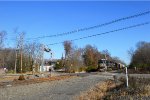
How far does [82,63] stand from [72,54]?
957cm

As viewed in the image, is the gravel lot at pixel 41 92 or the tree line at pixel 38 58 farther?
the tree line at pixel 38 58

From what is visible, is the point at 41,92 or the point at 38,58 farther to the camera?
the point at 38,58

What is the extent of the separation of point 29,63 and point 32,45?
24.5 ft

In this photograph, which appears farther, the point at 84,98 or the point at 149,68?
the point at 149,68

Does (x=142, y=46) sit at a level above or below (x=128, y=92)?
above

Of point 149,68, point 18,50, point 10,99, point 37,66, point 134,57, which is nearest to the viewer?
point 10,99

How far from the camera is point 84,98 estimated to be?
910 inches

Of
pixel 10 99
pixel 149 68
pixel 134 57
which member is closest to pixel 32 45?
pixel 134 57

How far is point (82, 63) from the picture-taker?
437 ft

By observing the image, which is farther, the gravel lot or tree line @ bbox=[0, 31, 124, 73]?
tree line @ bbox=[0, 31, 124, 73]

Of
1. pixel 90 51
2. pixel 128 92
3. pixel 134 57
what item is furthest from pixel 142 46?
pixel 128 92

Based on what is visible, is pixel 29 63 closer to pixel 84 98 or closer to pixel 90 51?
pixel 90 51

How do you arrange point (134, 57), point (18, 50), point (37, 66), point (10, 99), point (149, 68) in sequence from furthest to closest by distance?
point (37, 66) < point (134, 57) < point (18, 50) < point (149, 68) < point (10, 99)

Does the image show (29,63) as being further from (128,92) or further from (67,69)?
(128,92)
